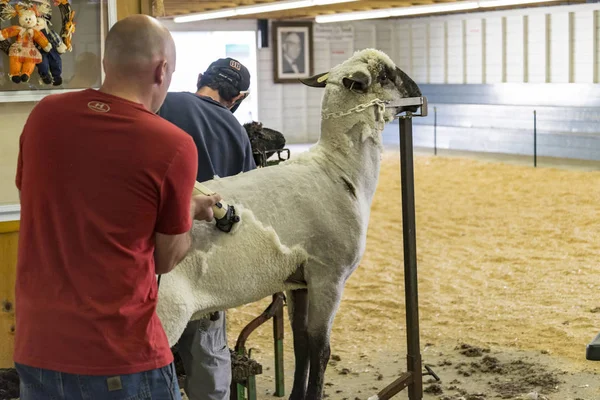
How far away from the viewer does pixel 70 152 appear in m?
2.01

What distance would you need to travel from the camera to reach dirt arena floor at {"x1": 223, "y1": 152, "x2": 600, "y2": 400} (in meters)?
4.70

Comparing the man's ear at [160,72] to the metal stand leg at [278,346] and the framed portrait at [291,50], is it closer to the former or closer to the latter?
the metal stand leg at [278,346]

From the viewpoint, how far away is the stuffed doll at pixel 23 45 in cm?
402

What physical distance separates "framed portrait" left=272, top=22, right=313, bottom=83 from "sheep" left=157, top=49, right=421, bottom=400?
15.7 m

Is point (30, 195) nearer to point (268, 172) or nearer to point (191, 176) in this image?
point (191, 176)

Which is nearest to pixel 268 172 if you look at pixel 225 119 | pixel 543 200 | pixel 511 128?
pixel 225 119

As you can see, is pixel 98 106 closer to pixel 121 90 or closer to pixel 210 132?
pixel 121 90

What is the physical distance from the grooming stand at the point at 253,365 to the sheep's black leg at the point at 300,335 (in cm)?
18

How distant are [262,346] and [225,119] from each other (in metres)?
2.36

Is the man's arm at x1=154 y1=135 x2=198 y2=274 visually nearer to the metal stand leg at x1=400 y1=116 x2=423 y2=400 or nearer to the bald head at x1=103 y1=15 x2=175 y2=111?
the bald head at x1=103 y1=15 x2=175 y2=111

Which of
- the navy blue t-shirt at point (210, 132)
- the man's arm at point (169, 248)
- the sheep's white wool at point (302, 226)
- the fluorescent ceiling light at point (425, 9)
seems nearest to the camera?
the man's arm at point (169, 248)

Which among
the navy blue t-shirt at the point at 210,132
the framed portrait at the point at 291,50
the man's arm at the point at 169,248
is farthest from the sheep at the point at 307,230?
the framed portrait at the point at 291,50

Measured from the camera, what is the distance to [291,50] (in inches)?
768

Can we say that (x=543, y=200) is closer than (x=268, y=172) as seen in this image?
No
